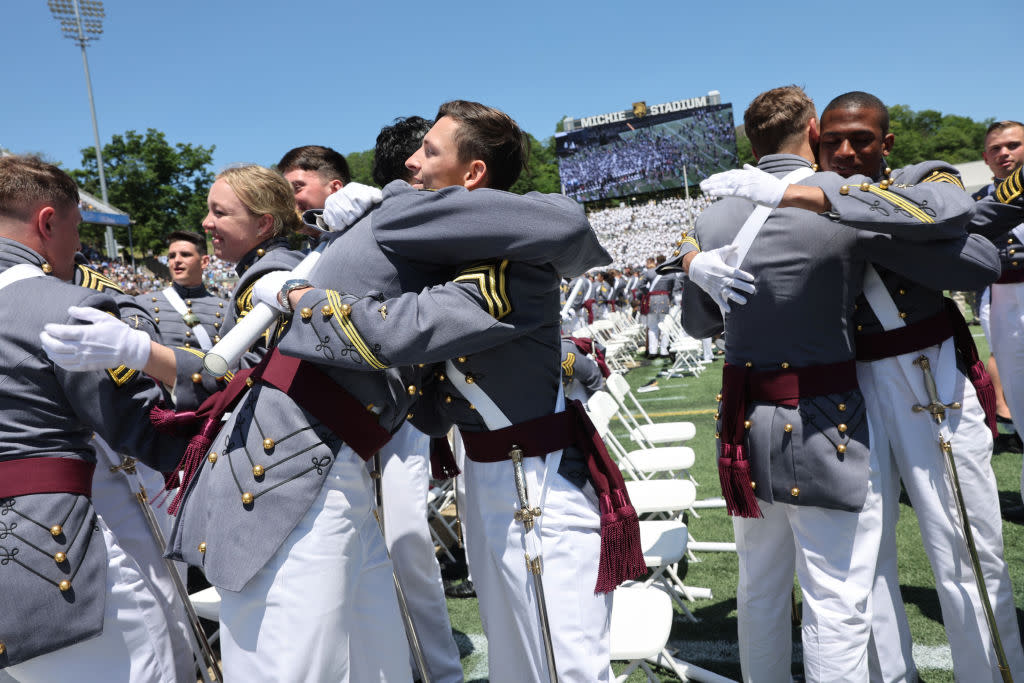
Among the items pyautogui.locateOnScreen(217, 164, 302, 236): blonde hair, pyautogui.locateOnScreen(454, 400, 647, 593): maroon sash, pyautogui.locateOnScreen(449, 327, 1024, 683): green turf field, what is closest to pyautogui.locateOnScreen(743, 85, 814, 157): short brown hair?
pyautogui.locateOnScreen(454, 400, 647, 593): maroon sash

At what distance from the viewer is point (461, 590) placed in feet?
15.7

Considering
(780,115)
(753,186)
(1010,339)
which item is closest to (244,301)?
(753,186)

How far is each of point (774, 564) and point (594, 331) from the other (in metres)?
12.7

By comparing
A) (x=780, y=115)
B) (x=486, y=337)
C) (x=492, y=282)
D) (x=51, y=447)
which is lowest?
(x=51, y=447)

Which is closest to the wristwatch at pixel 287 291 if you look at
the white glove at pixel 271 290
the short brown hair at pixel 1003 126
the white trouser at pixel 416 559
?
the white glove at pixel 271 290

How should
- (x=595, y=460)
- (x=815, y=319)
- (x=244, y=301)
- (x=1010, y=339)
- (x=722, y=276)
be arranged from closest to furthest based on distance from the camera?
1. (x=595, y=460)
2. (x=244, y=301)
3. (x=722, y=276)
4. (x=815, y=319)
5. (x=1010, y=339)

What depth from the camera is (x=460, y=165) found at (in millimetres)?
2139

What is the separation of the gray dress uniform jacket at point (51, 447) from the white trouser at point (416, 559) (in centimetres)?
134

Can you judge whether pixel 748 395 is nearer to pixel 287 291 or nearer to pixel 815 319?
A: pixel 815 319

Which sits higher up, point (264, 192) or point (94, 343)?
point (264, 192)

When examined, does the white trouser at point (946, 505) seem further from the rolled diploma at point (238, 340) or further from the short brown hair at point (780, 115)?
the rolled diploma at point (238, 340)

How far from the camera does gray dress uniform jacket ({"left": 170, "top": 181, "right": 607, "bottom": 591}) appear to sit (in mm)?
1774

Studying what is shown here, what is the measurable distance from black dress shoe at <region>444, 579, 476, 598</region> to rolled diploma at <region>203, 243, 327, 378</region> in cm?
329

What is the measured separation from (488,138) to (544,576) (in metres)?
1.28
